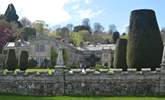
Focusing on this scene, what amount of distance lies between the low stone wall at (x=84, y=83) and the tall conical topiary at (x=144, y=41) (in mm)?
4163

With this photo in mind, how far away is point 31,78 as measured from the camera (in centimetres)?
3275

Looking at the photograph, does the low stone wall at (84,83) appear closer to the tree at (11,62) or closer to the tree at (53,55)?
the tree at (11,62)

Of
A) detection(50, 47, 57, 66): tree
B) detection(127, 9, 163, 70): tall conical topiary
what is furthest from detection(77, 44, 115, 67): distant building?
detection(127, 9, 163, 70): tall conical topiary

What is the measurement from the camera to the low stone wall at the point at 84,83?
29.3 meters

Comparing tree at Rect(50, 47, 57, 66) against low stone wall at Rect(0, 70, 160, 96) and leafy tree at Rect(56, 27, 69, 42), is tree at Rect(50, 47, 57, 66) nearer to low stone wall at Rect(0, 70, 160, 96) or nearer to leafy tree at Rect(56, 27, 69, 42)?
leafy tree at Rect(56, 27, 69, 42)

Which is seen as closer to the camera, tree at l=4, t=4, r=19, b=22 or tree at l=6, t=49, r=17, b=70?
tree at l=6, t=49, r=17, b=70

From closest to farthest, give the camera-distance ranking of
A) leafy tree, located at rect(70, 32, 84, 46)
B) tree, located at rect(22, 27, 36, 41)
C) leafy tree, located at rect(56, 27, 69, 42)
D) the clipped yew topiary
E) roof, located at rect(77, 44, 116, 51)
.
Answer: the clipped yew topiary
roof, located at rect(77, 44, 116, 51)
tree, located at rect(22, 27, 36, 41)
leafy tree, located at rect(70, 32, 84, 46)
leafy tree, located at rect(56, 27, 69, 42)

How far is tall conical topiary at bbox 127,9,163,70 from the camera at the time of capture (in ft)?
110

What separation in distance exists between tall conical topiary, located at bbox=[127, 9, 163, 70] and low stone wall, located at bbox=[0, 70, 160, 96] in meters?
4.16

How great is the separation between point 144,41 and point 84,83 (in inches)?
259

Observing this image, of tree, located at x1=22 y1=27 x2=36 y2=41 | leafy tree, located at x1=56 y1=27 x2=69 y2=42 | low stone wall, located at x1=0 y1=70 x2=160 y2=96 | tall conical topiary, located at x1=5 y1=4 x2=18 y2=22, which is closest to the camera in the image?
low stone wall, located at x1=0 y1=70 x2=160 y2=96

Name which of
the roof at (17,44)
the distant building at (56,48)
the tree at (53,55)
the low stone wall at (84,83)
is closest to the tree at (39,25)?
the distant building at (56,48)

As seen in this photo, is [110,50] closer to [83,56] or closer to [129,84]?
[83,56]

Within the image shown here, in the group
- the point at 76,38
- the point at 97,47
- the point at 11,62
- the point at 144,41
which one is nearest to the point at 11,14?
the point at 76,38
